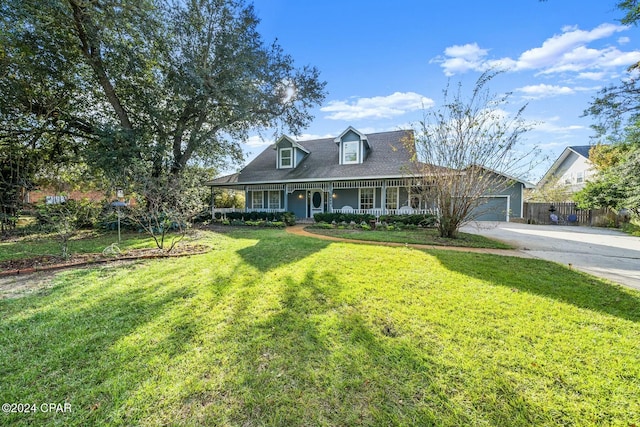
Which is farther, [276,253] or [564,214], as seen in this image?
[564,214]

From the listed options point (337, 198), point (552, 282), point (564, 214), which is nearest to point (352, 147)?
point (337, 198)

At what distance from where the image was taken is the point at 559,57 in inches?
381

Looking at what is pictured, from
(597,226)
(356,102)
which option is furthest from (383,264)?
(597,226)

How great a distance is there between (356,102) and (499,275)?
619 inches

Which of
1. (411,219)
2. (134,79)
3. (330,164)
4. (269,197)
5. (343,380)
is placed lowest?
(343,380)

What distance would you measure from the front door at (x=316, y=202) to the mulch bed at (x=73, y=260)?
10.8m

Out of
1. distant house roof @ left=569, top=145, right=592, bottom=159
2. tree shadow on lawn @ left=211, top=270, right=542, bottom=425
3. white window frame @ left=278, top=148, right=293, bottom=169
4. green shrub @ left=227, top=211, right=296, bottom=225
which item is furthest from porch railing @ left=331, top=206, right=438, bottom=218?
distant house roof @ left=569, top=145, right=592, bottom=159

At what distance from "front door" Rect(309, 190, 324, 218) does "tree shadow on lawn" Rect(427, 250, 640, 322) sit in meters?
11.7

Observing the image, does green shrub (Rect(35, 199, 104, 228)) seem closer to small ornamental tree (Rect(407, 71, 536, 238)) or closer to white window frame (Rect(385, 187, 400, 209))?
small ornamental tree (Rect(407, 71, 536, 238))

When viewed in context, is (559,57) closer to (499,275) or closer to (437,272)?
(499,275)

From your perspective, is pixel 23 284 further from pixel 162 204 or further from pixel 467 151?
pixel 467 151

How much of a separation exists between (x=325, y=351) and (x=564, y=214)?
75.9 feet

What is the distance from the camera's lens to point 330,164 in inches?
668

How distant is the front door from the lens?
17.7m
